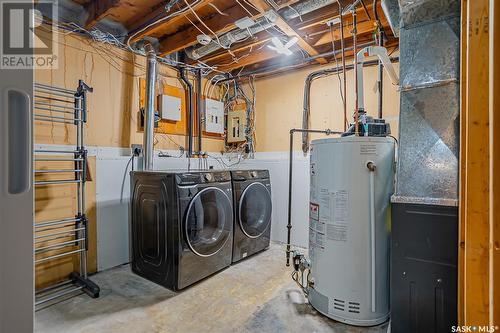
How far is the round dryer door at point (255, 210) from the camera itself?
2779 mm

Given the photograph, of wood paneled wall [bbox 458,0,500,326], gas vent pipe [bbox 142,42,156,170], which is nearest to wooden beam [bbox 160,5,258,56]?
gas vent pipe [bbox 142,42,156,170]

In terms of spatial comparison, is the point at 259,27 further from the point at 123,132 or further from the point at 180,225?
the point at 180,225

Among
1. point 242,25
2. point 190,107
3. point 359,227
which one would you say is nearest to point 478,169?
point 359,227

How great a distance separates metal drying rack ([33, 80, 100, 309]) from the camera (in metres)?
2.10

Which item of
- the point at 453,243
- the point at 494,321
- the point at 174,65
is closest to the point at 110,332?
the point at 494,321

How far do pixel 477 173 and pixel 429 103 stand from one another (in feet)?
1.83

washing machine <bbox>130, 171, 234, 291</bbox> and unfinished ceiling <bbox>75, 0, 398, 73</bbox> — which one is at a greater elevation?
unfinished ceiling <bbox>75, 0, 398, 73</bbox>

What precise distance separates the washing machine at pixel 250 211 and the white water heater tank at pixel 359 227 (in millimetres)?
1102

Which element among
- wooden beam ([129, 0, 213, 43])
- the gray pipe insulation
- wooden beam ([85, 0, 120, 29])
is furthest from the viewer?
the gray pipe insulation

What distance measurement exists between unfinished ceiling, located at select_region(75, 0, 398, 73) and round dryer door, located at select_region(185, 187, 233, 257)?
1.52m

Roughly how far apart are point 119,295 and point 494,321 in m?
2.25

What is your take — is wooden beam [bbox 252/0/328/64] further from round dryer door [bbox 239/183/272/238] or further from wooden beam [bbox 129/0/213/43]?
round dryer door [bbox 239/183/272/238]

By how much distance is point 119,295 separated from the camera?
6.86 ft

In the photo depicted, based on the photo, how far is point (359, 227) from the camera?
174cm
